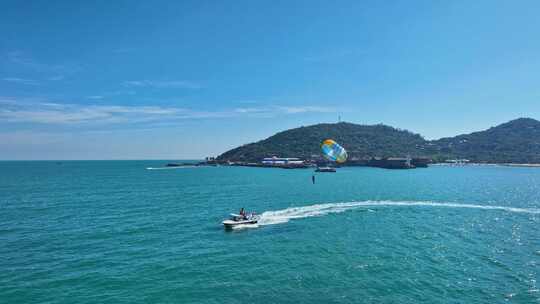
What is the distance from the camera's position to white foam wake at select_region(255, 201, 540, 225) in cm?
4900

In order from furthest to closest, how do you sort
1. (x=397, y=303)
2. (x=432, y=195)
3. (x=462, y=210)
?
(x=432, y=195), (x=462, y=210), (x=397, y=303)

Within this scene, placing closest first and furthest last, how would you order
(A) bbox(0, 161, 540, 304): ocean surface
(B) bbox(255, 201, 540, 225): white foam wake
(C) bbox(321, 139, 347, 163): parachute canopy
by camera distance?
(A) bbox(0, 161, 540, 304): ocean surface
(B) bbox(255, 201, 540, 225): white foam wake
(C) bbox(321, 139, 347, 163): parachute canopy

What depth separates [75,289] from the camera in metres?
24.7

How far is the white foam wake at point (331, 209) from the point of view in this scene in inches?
1929

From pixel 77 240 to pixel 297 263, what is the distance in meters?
25.5

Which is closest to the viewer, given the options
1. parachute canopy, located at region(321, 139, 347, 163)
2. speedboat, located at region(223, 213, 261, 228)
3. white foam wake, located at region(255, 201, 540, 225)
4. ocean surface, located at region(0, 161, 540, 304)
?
ocean surface, located at region(0, 161, 540, 304)

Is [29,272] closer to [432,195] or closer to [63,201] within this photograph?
[63,201]

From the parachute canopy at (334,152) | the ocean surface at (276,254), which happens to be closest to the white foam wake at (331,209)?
the ocean surface at (276,254)

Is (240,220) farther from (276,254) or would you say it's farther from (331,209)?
(331,209)

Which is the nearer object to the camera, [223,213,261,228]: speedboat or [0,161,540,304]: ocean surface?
[0,161,540,304]: ocean surface

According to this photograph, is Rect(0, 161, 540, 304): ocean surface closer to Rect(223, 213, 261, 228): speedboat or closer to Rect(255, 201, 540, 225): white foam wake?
Rect(255, 201, 540, 225): white foam wake

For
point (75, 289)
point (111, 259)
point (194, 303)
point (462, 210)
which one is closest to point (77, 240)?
point (111, 259)

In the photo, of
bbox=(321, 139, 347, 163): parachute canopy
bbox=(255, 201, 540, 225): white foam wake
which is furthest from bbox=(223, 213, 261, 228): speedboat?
bbox=(321, 139, 347, 163): parachute canopy

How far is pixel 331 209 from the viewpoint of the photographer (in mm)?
55844
